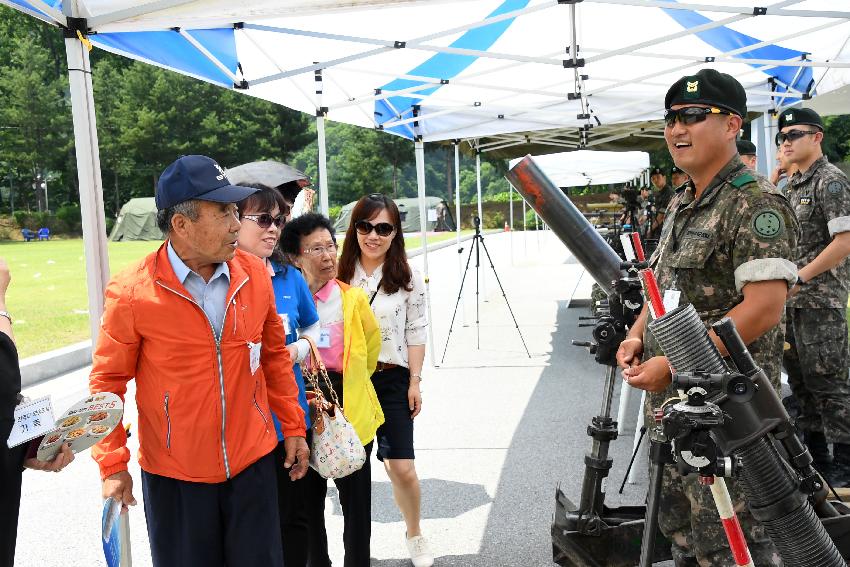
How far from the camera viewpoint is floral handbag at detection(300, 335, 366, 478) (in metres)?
3.02

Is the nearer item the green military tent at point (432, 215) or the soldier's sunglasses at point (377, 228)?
the soldier's sunglasses at point (377, 228)

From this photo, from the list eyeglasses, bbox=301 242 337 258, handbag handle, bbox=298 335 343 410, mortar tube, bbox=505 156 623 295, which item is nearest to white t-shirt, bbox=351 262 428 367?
eyeglasses, bbox=301 242 337 258

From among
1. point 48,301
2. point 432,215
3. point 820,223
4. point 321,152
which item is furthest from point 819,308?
point 432,215

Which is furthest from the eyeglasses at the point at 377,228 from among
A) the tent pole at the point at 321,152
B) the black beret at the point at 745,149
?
the black beret at the point at 745,149

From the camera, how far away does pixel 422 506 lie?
4.67 meters

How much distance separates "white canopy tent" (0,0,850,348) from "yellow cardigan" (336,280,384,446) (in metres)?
1.17

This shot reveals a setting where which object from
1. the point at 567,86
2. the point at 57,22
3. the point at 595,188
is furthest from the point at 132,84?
the point at 57,22

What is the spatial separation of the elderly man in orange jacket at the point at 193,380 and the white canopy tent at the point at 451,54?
125cm

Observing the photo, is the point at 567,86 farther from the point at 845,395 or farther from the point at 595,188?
the point at 595,188

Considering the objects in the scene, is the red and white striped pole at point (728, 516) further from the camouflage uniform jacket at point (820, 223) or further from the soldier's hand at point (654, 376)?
the camouflage uniform jacket at point (820, 223)

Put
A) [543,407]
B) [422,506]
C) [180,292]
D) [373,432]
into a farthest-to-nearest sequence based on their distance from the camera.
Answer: [543,407] < [422,506] < [373,432] < [180,292]

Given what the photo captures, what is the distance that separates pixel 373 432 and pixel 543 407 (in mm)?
3709

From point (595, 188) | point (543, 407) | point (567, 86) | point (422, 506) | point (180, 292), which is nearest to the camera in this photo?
point (180, 292)

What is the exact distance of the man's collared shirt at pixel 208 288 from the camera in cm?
244
